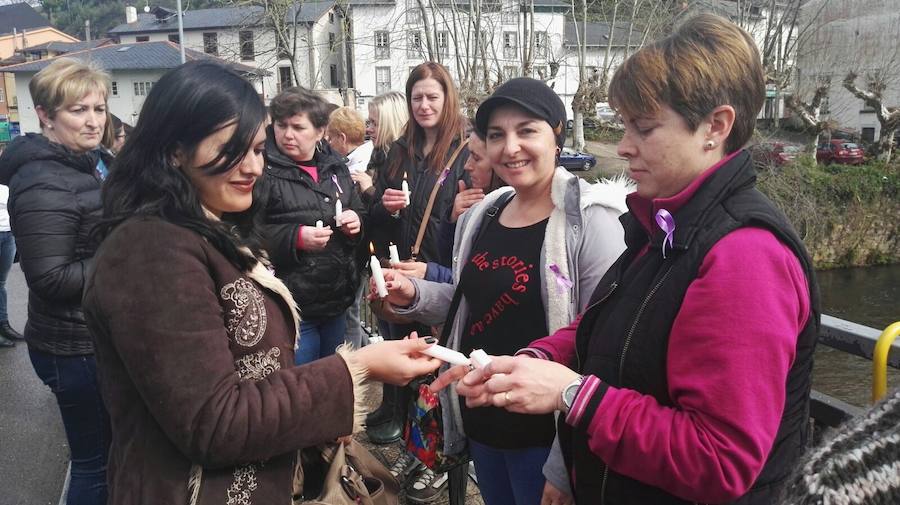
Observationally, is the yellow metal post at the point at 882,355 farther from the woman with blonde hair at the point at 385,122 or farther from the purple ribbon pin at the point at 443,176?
the woman with blonde hair at the point at 385,122

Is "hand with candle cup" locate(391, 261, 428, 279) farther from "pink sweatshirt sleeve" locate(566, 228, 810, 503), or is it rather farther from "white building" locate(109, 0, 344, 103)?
"white building" locate(109, 0, 344, 103)

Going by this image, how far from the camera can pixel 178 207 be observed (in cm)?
162

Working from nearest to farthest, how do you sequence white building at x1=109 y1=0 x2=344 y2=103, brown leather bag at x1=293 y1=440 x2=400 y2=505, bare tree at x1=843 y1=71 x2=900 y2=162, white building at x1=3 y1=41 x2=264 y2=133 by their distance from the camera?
brown leather bag at x1=293 y1=440 x2=400 y2=505 → bare tree at x1=843 y1=71 x2=900 y2=162 → white building at x1=3 y1=41 x2=264 y2=133 → white building at x1=109 y1=0 x2=344 y2=103

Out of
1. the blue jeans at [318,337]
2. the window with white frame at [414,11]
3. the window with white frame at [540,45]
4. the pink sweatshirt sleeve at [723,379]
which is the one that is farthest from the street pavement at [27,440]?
the window with white frame at [540,45]

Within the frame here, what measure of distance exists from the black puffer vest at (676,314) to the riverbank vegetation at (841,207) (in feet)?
69.3

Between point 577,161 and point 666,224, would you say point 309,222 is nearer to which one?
point 666,224

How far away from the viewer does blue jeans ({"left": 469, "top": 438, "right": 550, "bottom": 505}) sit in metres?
2.30

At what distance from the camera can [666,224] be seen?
4.98 ft

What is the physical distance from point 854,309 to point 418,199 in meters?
18.8

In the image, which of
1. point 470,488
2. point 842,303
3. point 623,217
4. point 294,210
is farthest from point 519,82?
point 842,303

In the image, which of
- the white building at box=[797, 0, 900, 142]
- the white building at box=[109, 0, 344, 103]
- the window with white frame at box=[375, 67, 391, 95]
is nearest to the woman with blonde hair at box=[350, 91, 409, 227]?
the white building at box=[797, 0, 900, 142]

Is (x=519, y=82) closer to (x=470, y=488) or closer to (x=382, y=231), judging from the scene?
(x=382, y=231)

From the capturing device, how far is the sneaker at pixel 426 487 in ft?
11.4

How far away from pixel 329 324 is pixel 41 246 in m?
1.62
